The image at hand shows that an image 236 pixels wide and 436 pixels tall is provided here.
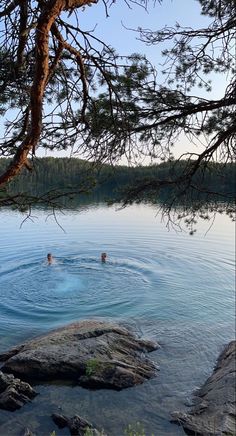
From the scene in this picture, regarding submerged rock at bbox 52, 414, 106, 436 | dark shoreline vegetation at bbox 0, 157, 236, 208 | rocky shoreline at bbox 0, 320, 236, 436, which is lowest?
submerged rock at bbox 52, 414, 106, 436

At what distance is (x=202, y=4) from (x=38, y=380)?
27.5ft

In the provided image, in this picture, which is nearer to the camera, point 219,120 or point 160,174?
point 219,120

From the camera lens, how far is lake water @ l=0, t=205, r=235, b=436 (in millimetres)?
8430

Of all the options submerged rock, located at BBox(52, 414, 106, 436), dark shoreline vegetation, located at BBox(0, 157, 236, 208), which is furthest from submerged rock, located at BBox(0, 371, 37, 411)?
dark shoreline vegetation, located at BBox(0, 157, 236, 208)

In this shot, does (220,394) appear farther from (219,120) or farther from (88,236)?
(88,236)

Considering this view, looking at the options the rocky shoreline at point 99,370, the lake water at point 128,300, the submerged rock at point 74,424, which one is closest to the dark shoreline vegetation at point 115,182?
the lake water at point 128,300

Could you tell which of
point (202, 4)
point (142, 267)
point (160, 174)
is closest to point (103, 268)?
point (142, 267)

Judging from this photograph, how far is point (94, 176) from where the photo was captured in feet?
18.5

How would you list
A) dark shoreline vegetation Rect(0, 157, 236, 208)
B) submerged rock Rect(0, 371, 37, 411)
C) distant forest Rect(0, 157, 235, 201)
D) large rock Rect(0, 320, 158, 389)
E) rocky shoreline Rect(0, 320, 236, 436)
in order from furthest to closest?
large rock Rect(0, 320, 158, 389)
submerged rock Rect(0, 371, 37, 411)
rocky shoreline Rect(0, 320, 236, 436)
dark shoreline vegetation Rect(0, 157, 236, 208)
distant forest Rect(0, 157, 235, 201)

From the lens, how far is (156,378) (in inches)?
387

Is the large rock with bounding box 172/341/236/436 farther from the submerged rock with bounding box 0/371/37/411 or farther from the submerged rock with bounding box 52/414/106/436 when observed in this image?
the submerged rock with bounding box 0/371/37/411

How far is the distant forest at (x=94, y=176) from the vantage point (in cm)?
506

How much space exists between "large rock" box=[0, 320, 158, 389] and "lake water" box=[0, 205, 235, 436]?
320 millimetres

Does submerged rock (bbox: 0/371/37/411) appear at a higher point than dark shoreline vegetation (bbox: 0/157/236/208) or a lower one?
lower
